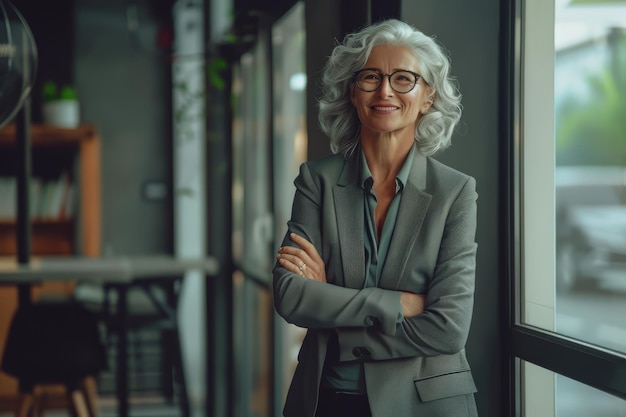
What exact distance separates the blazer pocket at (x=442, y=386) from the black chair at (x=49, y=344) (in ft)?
6.99

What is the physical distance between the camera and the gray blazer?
1386mm

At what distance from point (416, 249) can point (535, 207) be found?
0.61m

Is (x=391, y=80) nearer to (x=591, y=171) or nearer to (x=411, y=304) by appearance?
(x=411, y=304)

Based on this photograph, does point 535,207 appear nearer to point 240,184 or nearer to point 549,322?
point 549,322

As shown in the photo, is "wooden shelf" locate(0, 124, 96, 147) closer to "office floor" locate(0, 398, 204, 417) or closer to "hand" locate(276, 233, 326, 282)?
"office floor" locate(0, 398, 204, 417)

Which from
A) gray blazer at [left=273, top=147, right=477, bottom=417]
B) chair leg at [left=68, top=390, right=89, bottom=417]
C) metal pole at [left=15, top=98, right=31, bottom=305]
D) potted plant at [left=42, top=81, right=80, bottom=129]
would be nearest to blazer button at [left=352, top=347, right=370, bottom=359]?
gray blazer at [left=273, top=147, right=477, bottom=417]

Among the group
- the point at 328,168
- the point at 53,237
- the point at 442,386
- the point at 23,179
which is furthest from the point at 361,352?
the point at 53,237

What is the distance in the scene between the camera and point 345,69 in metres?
1.46

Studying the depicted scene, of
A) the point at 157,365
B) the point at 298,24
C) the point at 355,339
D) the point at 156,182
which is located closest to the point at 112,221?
the point at 156,182

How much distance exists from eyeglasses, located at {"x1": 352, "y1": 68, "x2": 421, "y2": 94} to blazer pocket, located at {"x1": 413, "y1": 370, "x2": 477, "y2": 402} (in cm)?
54

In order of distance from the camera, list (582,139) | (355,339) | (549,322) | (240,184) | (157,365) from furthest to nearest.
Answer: (157,365)
(240,184)
(549,322)
(582,139)
(355,339)

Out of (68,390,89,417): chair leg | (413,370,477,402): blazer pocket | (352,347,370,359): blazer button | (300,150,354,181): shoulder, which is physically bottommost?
(68,390,89,417): chair leg

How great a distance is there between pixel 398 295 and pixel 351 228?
154mm

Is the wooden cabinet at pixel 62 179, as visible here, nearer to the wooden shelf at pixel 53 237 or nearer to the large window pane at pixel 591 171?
the wooden shelf at pixel 53 237
